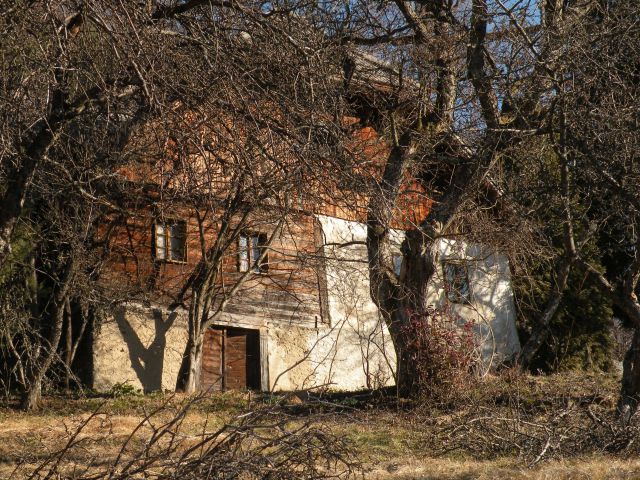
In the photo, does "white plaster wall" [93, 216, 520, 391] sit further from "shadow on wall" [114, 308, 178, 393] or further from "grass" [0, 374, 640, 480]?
"grass" [0, 374, 640, 480]

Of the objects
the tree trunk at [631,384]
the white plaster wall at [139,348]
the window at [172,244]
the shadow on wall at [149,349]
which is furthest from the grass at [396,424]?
the window at [172,244]

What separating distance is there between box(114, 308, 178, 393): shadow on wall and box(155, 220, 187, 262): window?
42.3 inches

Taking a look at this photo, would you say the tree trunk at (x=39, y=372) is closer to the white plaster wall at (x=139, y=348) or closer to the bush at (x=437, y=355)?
the white plaster wall at (x=139, y=348)

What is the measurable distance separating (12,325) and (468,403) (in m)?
6.69

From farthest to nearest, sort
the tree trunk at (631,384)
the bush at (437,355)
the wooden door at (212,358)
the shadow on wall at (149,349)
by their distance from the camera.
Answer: the wooden door at (212,358), the shadow on wall at (149,349), the bush at (437,355), the tree trunk at (631,384)

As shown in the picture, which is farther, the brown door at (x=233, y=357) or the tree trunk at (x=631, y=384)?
the brown door at (x=233, y=357)

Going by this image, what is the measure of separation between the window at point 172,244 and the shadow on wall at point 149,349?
42.3 inches

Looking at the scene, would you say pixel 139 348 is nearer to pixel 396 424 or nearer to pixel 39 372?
pixel 39 372

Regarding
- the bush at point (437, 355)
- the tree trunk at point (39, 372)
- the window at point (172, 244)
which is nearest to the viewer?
the tree trunk at point (39, 372)

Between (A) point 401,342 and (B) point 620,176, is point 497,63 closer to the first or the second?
(B) point 620,176

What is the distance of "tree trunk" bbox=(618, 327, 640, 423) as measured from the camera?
9.37 meters

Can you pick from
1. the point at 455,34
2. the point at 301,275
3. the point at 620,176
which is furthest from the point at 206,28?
the point at 301,275

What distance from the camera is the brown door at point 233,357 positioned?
57.8ft

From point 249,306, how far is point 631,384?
9.66 meters
